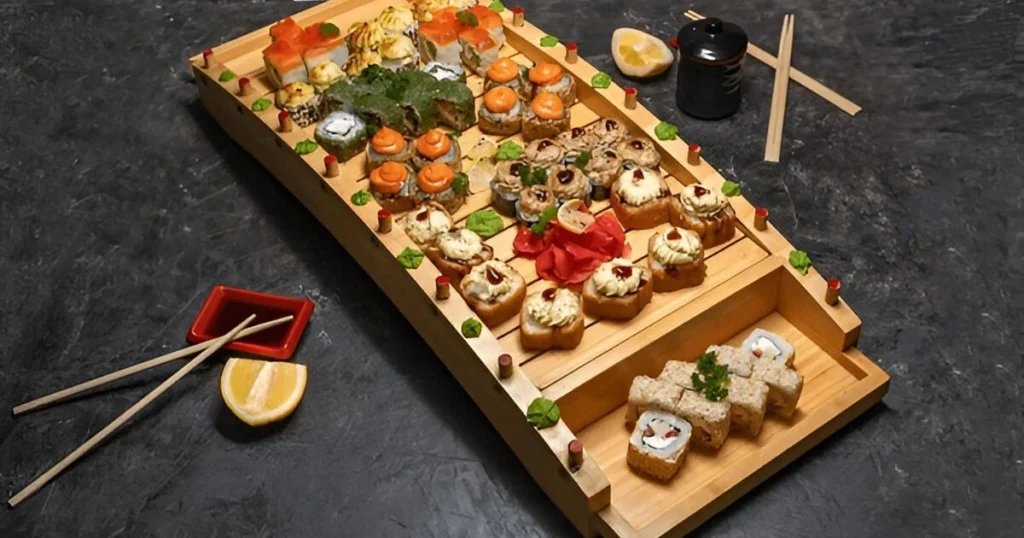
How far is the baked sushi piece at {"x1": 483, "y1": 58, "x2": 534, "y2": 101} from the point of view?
4.40m

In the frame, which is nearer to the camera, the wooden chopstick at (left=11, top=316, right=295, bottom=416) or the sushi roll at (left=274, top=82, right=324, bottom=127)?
the wooden chopstick at (left=11, top=316, right=295, bottom=416)

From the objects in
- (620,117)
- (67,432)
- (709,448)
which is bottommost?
(67,432)

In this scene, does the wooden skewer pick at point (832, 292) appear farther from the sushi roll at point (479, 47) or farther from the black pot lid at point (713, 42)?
the sushi roll at point (479, 47)

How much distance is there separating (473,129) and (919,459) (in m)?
1.92

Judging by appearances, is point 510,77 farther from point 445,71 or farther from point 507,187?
point 507,187

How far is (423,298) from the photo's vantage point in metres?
3.76

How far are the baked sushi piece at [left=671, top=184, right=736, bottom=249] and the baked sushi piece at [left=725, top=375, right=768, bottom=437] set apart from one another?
1.73 feet

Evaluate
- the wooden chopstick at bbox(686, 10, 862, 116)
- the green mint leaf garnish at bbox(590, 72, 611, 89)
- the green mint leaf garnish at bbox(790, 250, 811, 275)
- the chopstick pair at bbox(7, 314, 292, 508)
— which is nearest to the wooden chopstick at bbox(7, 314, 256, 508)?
the chopstick pair at bbox(7, 314, 292, 508)

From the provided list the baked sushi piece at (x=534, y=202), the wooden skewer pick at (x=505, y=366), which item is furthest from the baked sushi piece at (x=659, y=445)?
the baked sushi piece at (x=534, y=202)

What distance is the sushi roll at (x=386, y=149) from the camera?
13.5 feet

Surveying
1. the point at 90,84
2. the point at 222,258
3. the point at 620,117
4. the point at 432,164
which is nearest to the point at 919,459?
the point at 620,117

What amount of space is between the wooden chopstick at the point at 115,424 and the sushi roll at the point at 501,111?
117cm

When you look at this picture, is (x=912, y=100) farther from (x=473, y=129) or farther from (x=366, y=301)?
(x=366, y=301)

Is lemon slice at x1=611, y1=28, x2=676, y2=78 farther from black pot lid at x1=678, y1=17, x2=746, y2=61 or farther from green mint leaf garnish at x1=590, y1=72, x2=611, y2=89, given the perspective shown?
green mint leaf garnish at x1=590, y1=72, x2=611, y2=89
